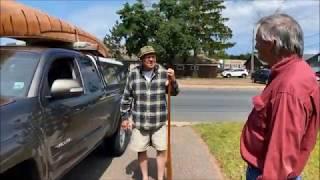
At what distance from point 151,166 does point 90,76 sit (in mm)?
1771

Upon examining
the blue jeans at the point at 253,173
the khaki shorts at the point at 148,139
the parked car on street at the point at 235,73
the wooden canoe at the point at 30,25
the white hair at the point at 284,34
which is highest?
the wooden canoe at the point at 30,25

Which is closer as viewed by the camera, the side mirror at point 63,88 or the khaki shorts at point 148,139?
the side mirror at point 63,88

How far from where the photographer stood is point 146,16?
56.2 meters

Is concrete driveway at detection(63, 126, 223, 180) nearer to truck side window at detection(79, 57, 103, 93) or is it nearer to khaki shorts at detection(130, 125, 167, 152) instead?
khaki shorts at detection(130, 125, 167, 152)

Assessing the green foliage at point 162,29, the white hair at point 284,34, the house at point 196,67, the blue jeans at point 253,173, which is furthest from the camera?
the house at point 196,67

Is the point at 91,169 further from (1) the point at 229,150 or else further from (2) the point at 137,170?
(1) the point at 229,150

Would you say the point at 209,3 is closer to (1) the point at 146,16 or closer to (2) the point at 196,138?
(1) the point at 146,16

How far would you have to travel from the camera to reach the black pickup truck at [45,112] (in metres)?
4.12

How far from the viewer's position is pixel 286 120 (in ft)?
9.33

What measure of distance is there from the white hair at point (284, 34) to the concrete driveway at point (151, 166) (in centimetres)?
440

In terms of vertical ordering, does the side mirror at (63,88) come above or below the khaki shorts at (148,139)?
above

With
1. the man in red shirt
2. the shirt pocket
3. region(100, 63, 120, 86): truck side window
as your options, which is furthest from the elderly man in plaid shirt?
the shirt pocket

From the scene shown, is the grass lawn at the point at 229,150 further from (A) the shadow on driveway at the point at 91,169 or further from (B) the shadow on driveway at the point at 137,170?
(A) the shadow on driveway at the point at 91,169

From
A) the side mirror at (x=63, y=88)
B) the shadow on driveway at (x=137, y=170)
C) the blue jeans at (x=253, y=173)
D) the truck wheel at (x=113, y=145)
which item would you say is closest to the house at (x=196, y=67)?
the truck wheel at (x=113, y=145)
